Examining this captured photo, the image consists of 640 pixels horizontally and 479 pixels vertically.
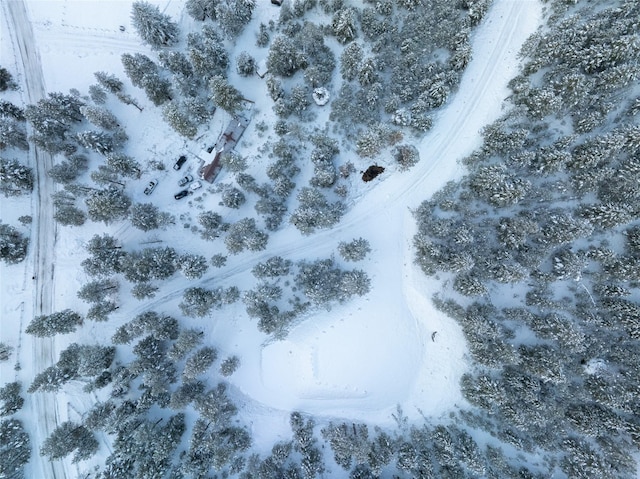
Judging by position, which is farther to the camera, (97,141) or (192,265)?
(97,141)

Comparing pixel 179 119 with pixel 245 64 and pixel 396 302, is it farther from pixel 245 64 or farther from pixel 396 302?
pixel 396 302

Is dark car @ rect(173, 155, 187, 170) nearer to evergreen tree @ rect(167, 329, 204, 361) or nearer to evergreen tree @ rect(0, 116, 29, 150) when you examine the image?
evergreen tree @ rect(0, 116, 29, 150)

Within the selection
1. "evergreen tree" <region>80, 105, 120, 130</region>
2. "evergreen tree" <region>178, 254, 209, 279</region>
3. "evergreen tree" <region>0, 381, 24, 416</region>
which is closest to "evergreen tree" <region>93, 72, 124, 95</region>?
"evergreen tree" <region>80, 105, 120, 130</region>

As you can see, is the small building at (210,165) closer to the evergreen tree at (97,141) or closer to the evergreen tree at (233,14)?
the evergreen tree at (97,141)

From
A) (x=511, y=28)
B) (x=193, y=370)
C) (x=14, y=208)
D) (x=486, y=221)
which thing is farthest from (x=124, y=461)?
(x=511, y=28)

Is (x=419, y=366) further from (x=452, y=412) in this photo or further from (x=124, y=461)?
(x=124, y=461)

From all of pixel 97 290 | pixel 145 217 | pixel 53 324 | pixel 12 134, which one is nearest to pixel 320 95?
pixel 145 217
